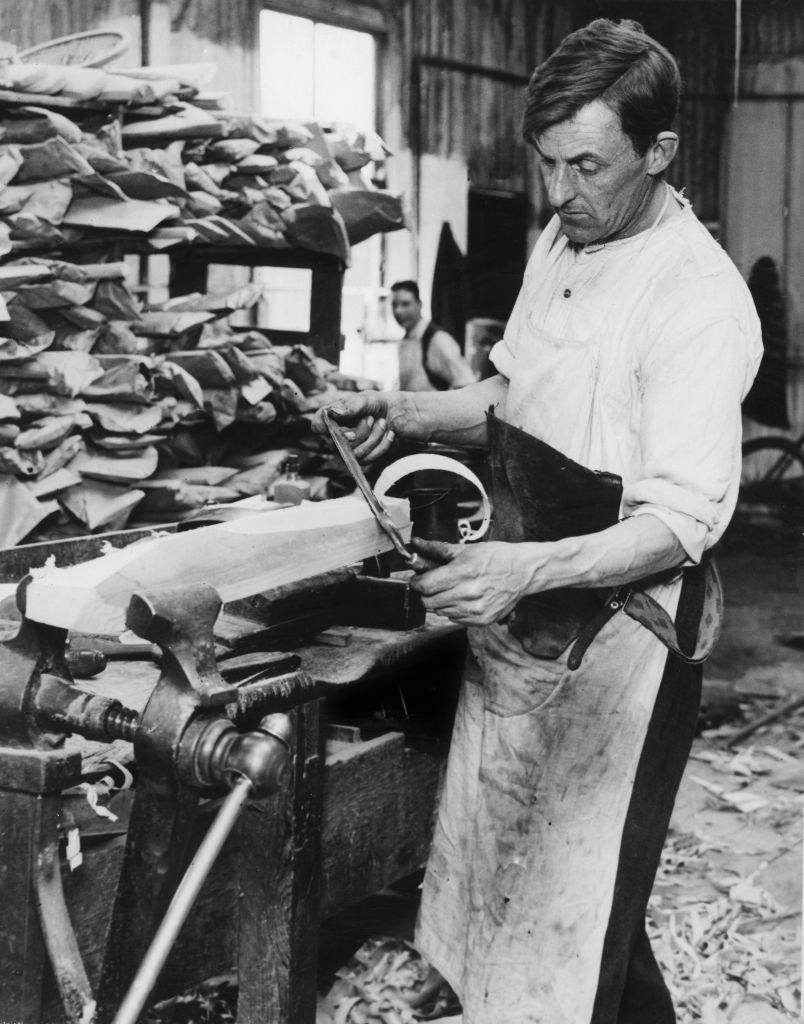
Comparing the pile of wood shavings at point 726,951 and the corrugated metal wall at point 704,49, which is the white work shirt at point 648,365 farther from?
the corrugated metal wall at point 704,49

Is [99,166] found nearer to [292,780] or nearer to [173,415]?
[173,415]

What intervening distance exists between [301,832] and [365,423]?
89 cm

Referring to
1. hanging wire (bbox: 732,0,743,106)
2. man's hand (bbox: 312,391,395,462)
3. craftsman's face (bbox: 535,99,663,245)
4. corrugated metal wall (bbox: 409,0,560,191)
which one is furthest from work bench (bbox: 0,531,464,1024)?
hanging wire (bbox: 732,0,743,106)

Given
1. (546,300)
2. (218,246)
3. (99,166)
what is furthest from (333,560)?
(218,246)

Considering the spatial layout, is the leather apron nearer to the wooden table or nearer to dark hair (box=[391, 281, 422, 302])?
the wooden table

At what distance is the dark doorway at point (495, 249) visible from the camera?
29.1 feet

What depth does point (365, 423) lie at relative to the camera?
2473 millimetres

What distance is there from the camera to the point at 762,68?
31.7ft

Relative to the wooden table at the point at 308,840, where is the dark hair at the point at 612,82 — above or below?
above

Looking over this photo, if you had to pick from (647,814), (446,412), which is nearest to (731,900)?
(647,814)

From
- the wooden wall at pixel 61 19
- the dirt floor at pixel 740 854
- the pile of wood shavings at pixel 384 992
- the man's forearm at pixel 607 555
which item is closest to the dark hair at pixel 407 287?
the wooden wall at pixel 61 19

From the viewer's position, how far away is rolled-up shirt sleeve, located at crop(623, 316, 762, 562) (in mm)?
2014

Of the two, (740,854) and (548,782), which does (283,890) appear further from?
(740,854)

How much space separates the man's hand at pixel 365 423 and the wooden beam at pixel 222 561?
0.63 feet
